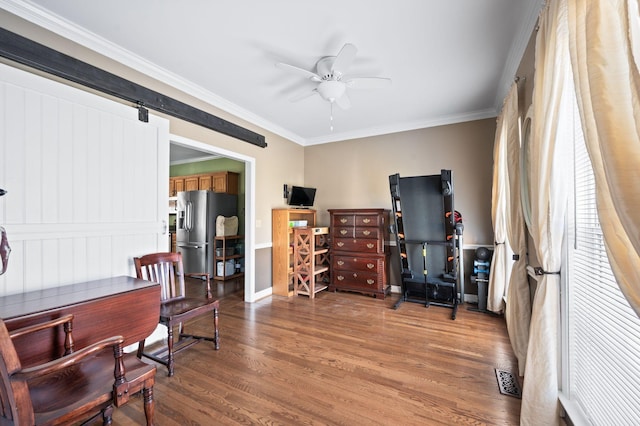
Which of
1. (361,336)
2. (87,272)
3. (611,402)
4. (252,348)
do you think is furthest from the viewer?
(361,336)

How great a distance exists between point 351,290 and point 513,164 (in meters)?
2.92

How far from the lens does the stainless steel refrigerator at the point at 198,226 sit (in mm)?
5332

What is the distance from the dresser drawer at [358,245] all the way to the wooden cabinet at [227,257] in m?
2.40

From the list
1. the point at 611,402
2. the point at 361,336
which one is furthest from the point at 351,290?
the point at 611,402

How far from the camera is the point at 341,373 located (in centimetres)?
211

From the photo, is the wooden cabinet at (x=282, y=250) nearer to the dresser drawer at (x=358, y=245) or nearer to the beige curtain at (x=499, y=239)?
the dresser drawer at (x=358, y=245)

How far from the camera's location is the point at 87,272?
7.01ft

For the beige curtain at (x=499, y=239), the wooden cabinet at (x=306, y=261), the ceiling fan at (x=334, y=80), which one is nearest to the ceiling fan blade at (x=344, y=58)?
the ceiling fan at (x=334, y=80)

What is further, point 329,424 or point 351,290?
point 351,290

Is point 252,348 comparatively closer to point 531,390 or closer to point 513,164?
point 531,390

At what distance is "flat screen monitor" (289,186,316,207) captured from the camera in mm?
4699

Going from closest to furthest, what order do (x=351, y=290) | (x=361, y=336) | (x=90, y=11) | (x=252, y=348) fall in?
(x=90, y=11) < (x=252, y=348) < (x=361, y=336) < (x=351, y=290)

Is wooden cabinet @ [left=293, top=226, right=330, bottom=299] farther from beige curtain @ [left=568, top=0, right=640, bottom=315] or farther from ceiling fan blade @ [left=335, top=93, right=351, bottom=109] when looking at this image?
beige curtain @ [left=568, top=0, right=640, bottom=315]

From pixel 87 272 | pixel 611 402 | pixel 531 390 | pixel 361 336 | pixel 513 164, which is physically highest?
pixel 513 164
